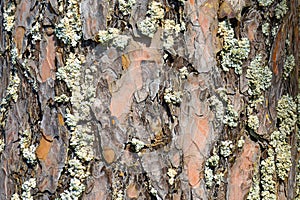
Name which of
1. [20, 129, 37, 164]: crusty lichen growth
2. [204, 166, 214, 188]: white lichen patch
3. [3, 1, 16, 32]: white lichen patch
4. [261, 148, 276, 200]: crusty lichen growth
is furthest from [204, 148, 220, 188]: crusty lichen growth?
[3, 1, 16, 32]: white lichen patch

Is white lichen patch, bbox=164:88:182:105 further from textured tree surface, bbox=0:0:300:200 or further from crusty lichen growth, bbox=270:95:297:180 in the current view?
crusty lichen growth, bbox=270:95:297:180

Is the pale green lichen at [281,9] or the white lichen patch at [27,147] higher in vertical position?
the pale green lichen at [281,9]

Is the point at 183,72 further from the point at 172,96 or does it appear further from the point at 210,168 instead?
the point at 210,168

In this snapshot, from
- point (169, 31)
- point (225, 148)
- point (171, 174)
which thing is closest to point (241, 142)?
point (225, 148)

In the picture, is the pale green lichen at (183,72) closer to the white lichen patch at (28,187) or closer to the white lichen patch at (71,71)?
the white lichen patch at (71,71)

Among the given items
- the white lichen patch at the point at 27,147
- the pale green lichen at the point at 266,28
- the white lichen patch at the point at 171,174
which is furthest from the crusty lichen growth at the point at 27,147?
the pale green lichen at the point at 266,28

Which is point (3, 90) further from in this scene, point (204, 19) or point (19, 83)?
point (204, 19)
